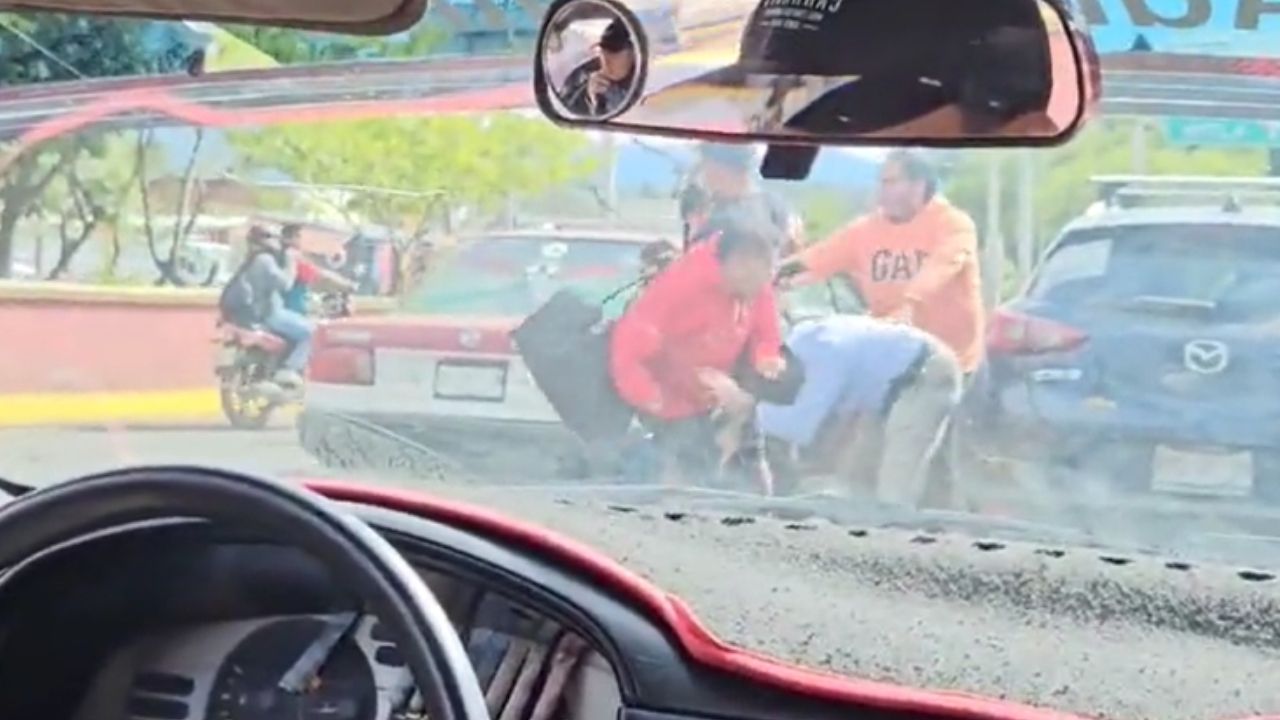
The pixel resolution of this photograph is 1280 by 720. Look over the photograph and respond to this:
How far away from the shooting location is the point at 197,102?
3789mm

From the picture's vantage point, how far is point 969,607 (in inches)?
115

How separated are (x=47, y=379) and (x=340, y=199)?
0.67 metres

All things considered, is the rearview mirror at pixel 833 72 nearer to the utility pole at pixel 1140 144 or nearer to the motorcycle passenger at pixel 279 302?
the utility pole at pixel 1140 144

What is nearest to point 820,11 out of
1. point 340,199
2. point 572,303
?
point 572,303

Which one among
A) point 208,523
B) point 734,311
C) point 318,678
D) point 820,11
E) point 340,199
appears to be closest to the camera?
point 820,11

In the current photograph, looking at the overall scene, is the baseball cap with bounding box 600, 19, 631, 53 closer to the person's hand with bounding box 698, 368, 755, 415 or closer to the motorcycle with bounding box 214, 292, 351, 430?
the person's hand with bounding box 698, 368, 755, 415

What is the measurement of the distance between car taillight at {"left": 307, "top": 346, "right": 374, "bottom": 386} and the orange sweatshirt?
93 centimetres

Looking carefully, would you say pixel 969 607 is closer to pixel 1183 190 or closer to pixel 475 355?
pixel 1183 190

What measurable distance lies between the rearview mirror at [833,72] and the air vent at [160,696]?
993 mm

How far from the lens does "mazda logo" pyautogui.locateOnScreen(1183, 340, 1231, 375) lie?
11.0ft

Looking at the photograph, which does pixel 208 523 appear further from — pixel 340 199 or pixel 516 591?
pixel 340 199

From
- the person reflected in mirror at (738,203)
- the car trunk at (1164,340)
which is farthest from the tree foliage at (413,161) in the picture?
the car trunk at (1164,340)

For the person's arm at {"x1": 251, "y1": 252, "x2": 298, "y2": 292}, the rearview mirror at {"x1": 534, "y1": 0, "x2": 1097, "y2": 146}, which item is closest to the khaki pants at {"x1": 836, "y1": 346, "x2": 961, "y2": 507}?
the rearview mirror at {"x1": 534, "y1": 0, "x2": 1097, "y2": 146}

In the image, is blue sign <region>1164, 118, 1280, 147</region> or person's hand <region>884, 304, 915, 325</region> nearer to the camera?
blue sign <region>1164, 118, 1280, 147</region>
